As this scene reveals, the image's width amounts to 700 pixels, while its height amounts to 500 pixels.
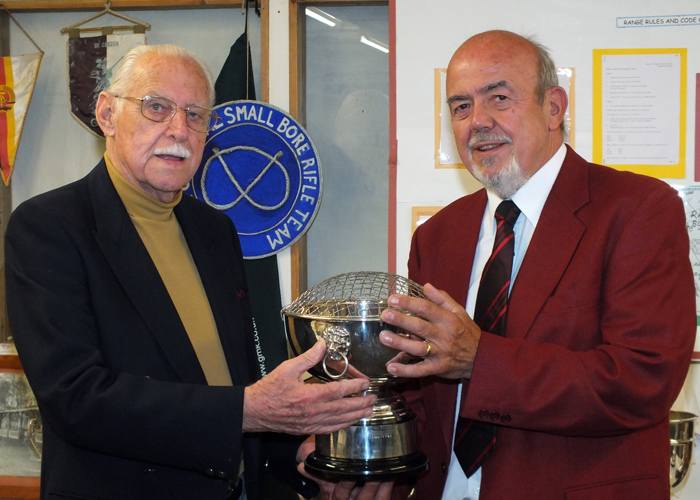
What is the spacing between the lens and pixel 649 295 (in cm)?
156

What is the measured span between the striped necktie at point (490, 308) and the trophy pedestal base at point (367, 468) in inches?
6.4

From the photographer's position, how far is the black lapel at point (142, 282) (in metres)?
1.63

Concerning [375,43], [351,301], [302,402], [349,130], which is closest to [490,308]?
[351,301]

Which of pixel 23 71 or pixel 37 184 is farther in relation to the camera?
pixel 37 184

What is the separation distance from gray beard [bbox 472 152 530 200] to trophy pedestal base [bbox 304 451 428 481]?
78cm

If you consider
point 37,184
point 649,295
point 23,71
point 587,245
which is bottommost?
point 649,295

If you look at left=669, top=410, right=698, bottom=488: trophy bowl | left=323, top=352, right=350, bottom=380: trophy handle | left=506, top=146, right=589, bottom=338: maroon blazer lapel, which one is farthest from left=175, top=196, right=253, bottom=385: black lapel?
left=669, top=410, right=698, bottom=488: trophy bowl

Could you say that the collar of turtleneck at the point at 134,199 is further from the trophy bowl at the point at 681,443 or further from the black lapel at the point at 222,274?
the trophy bowl at the point at 681,443

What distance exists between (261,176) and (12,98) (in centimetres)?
147

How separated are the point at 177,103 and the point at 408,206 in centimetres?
133

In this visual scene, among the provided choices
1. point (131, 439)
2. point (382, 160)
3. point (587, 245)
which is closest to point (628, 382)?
point (587, 245)

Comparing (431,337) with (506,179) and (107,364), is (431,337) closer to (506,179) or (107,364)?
(506,179)

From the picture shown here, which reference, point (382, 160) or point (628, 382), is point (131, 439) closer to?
point (628, 382)

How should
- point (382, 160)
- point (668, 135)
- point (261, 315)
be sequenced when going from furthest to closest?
1. point (382, 160)
2. point (261, 315)
3. point (668, 135)
